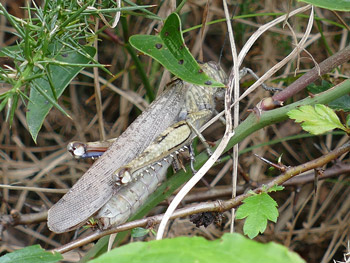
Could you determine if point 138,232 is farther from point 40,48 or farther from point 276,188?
point 40,48

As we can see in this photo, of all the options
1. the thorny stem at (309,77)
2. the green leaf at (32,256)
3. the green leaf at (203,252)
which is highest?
the thorny stem at (309,77)

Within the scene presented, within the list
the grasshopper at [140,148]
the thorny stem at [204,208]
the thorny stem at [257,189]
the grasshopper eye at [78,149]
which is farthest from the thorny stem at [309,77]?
the grasshopper eye at [78,149]

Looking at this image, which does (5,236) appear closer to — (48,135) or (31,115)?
(48,135)

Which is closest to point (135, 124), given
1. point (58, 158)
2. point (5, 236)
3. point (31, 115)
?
point (31, 115)

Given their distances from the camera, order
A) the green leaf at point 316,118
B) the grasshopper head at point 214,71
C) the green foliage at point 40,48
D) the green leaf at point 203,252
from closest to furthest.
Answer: the green leaf at point 203,252 → the green foliage at point 40,48 → the green leaf at point 316,118 → the grasshopper head at point 214,71

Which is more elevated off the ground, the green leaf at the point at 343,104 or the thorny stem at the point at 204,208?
the green leaf at the point at 343,104

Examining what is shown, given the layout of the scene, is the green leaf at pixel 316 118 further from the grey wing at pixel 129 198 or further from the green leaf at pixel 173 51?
the grey wing at pixel 129 198
